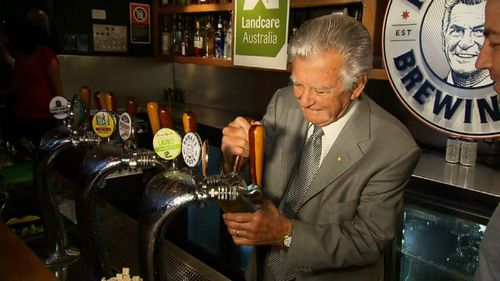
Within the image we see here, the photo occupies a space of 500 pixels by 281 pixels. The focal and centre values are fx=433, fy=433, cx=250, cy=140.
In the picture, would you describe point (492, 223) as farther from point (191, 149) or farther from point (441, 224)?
point (441, 224)

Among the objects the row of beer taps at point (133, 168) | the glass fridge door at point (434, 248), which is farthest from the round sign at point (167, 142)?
the glass fridge door at point (434, 248)

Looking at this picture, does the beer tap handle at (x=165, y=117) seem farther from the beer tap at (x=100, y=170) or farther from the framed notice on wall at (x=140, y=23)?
the framed notice on wall at (x=140, y=23)

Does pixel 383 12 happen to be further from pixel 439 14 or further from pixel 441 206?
pixel 441 206

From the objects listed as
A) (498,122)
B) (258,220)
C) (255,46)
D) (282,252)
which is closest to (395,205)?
(282,252)

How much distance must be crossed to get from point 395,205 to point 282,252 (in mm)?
334

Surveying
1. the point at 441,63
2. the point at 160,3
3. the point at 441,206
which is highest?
the point at 160,3

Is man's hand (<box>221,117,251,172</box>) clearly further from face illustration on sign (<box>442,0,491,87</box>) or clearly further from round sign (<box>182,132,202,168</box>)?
face illustration on sign (<box>442,0,491,87</box>)

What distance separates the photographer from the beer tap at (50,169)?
1.26 meters

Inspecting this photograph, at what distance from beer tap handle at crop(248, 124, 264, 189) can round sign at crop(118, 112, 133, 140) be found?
37 centimetres

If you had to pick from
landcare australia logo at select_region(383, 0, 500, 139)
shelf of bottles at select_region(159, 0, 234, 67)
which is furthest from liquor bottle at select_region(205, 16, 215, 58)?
landcare australia logo at select_region(383, 0, 500, 139)

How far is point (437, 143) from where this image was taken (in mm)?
2441

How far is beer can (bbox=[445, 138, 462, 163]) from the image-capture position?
214cm

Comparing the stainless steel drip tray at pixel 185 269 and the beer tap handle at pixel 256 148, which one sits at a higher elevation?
the beer tap handle at pixel 256 148

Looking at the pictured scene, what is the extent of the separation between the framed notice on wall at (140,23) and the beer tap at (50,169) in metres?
3.04
